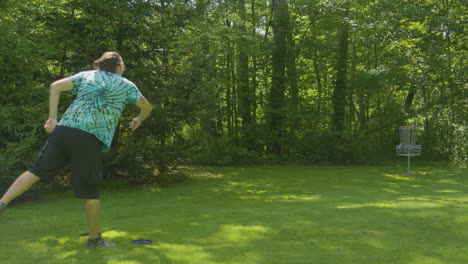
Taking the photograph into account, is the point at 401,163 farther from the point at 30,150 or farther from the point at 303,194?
the point at 30,150

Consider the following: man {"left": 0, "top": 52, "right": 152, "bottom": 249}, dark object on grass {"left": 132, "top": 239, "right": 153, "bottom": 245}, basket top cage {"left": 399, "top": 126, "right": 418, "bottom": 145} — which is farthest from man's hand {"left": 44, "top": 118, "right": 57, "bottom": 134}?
basket top cage {"left": 399, "top": 126, "right": 418, "bottom": 145}

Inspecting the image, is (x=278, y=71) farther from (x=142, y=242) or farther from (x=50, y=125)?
(x=50, y=125)

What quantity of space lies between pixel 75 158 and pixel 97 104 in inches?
19.8

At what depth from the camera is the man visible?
379cm

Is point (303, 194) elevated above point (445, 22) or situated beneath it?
situated beneath

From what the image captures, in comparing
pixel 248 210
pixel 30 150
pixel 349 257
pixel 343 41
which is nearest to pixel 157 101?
pixel 30 150

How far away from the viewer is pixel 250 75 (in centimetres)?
1944

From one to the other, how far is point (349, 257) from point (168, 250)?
1.62 meters

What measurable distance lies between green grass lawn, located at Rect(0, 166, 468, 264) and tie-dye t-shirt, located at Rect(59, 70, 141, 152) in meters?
1.10

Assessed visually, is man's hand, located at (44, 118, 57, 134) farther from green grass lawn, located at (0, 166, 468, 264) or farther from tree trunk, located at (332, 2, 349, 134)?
tree trunk, located at (332, 2, 349, 134)

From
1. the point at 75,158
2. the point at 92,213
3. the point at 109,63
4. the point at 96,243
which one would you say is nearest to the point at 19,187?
the point at 75,158

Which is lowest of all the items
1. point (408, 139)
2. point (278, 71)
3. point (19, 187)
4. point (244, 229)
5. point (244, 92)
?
point (244, 229)

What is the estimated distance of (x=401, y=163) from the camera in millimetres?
18047

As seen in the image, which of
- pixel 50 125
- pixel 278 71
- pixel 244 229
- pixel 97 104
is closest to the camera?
pixel 50 125
